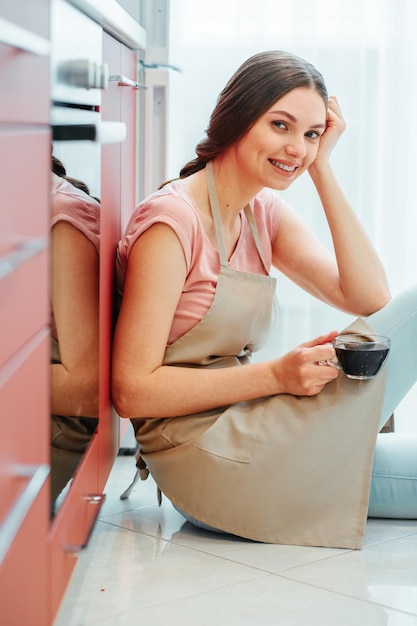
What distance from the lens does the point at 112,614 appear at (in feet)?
5.19

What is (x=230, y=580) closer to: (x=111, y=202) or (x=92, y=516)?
(x=92, y=516)

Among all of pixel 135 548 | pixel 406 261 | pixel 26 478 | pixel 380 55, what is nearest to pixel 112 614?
pixel 135 548

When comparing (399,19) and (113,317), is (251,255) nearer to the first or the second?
(113,317)

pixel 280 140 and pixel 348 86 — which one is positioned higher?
pixel 348 86

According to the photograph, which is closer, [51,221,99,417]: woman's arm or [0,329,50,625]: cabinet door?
[0,329,50,625]: cabinet door

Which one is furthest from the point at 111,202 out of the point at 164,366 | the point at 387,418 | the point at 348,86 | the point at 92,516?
the point at 348,86

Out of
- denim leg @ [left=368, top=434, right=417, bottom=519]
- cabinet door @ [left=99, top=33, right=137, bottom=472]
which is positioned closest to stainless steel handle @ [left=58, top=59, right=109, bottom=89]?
cabinet door @ [left=99, top=33, right=137, bottom=472]

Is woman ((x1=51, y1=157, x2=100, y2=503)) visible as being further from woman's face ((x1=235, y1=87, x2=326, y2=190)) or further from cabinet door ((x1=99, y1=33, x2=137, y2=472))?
woman's face ((x1=235, y1=87, x2=326, y2=190))

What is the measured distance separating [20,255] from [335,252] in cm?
125

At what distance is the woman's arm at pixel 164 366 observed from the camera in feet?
5.90

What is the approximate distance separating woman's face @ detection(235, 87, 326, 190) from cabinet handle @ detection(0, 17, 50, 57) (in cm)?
88

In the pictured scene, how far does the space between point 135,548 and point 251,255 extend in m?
0.64

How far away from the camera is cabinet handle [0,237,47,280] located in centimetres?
91

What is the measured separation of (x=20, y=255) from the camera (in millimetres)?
986
